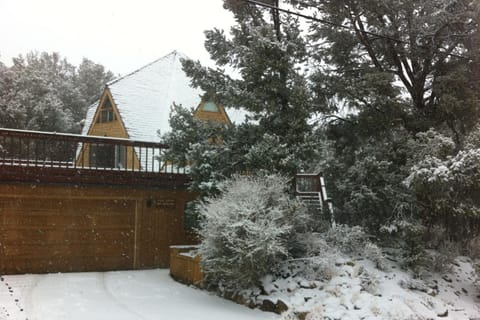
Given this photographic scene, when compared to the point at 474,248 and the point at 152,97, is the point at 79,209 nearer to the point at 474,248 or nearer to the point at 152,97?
the point at 152,97

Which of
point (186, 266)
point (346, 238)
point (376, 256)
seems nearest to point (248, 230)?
point (346, 238)

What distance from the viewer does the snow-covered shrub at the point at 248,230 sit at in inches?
322

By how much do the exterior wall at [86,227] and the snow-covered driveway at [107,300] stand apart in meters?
0.58

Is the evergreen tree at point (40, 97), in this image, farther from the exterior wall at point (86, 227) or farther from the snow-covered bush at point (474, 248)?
the snow-covered bush at point (474, 248)

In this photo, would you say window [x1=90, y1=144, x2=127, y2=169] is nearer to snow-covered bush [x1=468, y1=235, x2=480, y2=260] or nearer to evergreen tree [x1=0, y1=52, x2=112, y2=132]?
snow-covered bush [x1=468, y1=235, x2=480, y2=260]

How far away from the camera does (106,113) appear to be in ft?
62.8

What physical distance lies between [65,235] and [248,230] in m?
5.72

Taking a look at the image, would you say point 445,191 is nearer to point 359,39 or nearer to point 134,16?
point 359,39

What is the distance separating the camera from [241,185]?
29.7 ft

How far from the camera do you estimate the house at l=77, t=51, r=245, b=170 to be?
57.1 ft

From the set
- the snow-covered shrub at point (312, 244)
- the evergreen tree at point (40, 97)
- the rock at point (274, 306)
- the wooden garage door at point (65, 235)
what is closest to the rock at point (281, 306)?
the rock at point (274, 306)

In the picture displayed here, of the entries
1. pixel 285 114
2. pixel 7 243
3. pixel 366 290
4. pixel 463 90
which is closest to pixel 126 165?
pixel 7 243

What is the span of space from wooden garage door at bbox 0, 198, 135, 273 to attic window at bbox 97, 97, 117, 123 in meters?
7.47

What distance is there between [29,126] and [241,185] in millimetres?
19314
